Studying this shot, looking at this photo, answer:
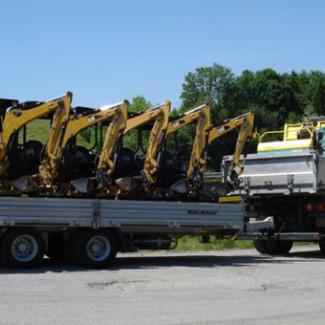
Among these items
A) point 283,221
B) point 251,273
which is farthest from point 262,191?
point 251,273

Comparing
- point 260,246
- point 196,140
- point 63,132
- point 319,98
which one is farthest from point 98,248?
point 319,98

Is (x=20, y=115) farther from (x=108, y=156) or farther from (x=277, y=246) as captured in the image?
(x=277, y=246)

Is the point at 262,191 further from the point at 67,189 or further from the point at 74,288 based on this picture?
the point at 74,288

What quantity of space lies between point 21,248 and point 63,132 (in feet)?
7.97

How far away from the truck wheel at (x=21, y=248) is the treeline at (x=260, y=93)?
70220mm

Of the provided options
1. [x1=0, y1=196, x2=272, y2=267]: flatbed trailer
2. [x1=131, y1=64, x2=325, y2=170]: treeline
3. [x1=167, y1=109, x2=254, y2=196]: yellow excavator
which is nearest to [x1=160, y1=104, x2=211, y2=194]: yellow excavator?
[x1=167, y1=109, x2=254, y2=196]: yellow excavator

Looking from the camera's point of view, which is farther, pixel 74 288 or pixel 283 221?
pixel 283 221

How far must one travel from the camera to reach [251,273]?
1397cm

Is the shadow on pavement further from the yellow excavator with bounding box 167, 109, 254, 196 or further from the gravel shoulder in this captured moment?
the yellow excavator with bounding box 167, 109, 254, 196

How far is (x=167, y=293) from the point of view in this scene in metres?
11.0

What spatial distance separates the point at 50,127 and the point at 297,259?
6.92 m

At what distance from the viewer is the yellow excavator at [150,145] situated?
49.9 feet

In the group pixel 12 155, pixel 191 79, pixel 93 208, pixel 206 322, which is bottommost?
pixel 206 322

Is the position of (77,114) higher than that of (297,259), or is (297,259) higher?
(77,114)
